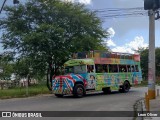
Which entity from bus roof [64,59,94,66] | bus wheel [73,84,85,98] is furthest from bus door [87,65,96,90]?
bus wheel [73,84,85,98]

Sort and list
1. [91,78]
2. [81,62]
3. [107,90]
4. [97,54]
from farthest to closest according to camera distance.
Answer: [107,90], [97,54], [91,78], [81,62]

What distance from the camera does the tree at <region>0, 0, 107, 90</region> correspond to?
28.0m

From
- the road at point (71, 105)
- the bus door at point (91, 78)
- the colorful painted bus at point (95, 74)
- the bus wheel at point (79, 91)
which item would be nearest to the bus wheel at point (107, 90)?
the colorful painted bus at point (95, 74)

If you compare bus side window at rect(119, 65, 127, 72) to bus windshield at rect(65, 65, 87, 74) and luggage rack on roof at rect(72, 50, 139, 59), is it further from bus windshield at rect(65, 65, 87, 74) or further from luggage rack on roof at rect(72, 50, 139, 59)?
bus windshield at rect(65, 65, 87, 74)

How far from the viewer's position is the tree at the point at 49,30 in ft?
91.9

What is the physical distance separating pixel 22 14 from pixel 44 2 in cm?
210

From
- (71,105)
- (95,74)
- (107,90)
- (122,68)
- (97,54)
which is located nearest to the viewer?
(71,105)

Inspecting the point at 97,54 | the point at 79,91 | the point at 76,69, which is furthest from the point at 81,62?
the point at 79,91

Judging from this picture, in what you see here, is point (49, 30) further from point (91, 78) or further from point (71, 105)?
point (71, 105)

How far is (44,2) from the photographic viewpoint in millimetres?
28984

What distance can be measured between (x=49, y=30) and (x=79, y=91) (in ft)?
21.4

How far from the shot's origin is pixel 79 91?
76.5 ft

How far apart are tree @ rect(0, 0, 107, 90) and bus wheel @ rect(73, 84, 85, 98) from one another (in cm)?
533

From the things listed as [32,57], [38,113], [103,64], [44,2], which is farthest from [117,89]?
[38,113]
